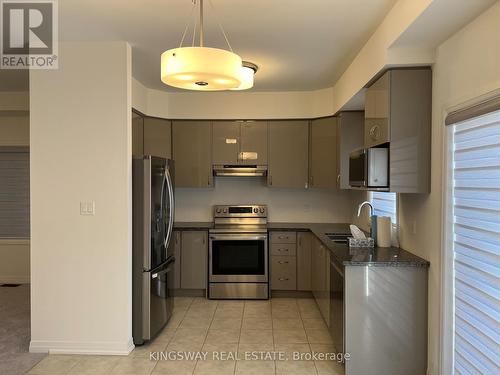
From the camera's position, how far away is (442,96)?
8.80ft

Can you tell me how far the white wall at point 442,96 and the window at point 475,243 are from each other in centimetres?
14

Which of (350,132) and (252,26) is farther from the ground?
(252,26)

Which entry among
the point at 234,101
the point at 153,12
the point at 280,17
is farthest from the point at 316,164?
the point at 153,12

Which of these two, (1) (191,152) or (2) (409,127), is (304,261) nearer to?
(1) (191,152)

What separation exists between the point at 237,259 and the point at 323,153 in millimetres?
1709

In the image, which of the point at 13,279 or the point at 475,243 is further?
the point at 13,279

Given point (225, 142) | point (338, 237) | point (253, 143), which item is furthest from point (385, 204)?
point (225, 142)

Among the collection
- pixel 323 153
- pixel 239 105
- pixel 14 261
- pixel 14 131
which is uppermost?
pixel 239 105

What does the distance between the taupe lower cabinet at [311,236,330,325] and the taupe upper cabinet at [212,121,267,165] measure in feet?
4.52

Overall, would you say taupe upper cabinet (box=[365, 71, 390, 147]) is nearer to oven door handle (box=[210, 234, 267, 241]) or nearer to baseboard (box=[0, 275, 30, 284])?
oven door handle (box=[210, 234, 267, 241])

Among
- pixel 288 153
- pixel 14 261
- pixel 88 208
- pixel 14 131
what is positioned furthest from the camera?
pixel 14 261

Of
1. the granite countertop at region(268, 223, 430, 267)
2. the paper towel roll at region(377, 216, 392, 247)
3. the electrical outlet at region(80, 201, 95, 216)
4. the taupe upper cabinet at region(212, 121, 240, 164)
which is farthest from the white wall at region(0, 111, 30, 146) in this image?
the paper towel roll at region(377, 216, 392, 247)

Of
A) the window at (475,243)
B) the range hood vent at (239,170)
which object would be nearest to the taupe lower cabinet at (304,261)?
the range hood vent at (239,170)

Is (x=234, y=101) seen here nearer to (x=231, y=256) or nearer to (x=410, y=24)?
(x=231, y=256)
